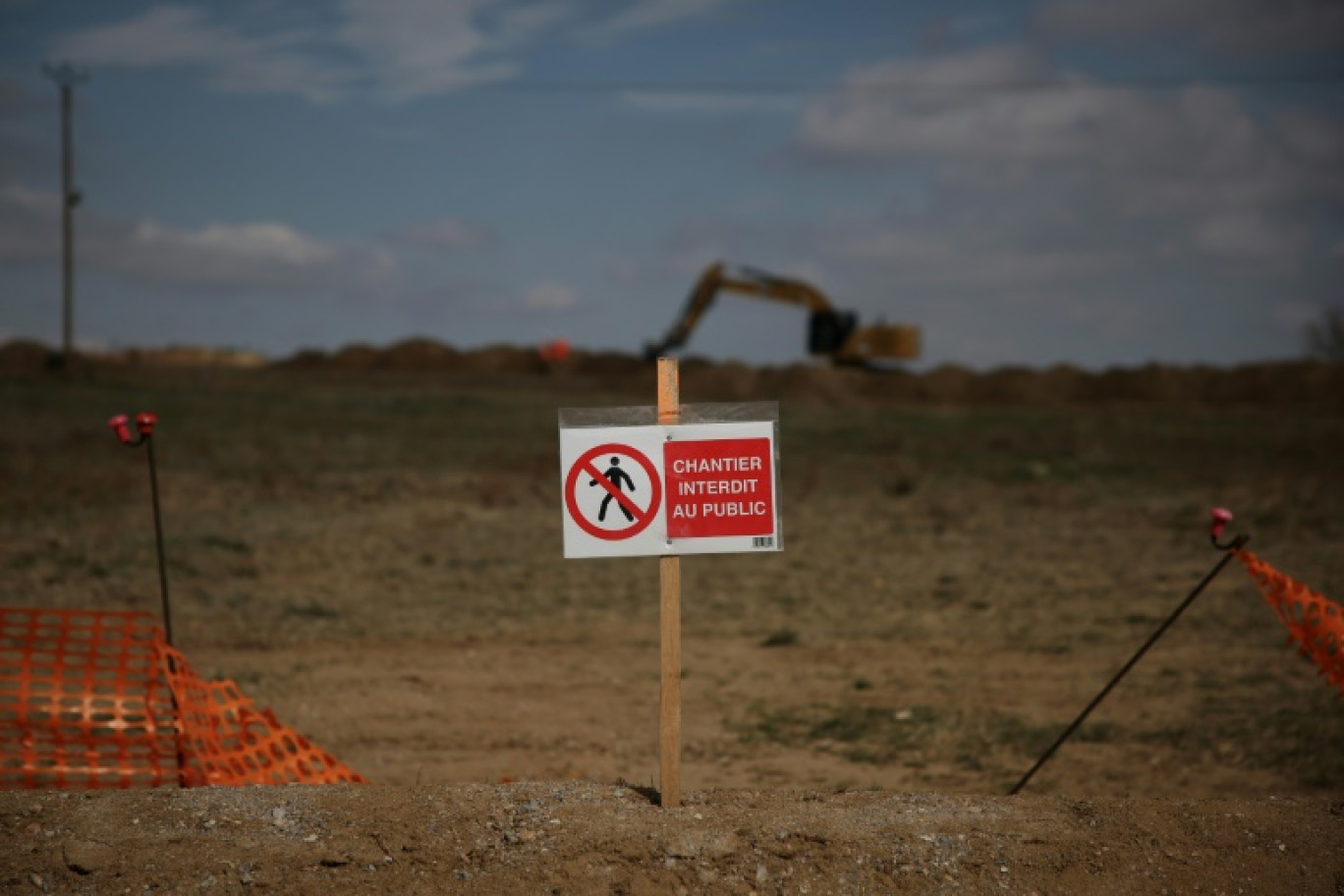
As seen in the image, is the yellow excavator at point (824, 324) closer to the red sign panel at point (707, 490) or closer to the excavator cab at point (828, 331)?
the excavator cab at point (828, 331)

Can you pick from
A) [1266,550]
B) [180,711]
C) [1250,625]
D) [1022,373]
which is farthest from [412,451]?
[1022,373]

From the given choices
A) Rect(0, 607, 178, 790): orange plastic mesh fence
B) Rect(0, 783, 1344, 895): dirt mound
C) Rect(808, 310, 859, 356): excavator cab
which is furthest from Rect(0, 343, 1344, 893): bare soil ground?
Rect(808, 310, 859, 356): excavator cab

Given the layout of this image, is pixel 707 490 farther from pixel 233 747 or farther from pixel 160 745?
pixel 160 745

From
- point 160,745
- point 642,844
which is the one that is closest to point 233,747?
point 160,745

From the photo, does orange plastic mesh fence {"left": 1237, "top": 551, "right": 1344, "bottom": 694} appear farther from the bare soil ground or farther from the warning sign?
the warning sign

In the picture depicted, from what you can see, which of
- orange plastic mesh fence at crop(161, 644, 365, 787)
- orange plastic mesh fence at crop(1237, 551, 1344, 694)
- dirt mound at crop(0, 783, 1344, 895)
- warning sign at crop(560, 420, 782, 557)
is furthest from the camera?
orange plastic mesh fence at crop(161, 644, 365, 787)

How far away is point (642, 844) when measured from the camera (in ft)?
15.9

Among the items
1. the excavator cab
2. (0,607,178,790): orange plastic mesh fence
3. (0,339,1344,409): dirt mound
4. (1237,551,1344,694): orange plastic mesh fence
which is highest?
the excavator cab

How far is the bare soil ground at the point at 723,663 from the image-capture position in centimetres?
487

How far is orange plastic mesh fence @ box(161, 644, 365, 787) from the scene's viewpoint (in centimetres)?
688

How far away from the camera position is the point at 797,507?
852 inches

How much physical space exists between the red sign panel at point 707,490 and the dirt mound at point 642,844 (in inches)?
45.1

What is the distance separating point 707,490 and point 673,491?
0.45ft

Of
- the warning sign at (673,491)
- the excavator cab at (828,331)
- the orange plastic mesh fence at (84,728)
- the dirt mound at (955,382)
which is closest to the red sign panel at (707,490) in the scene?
the warning sign at (673,491)
